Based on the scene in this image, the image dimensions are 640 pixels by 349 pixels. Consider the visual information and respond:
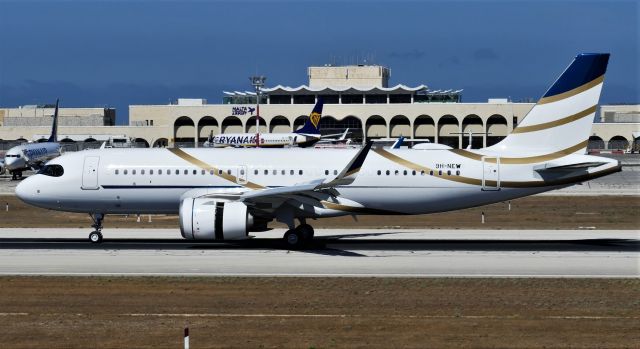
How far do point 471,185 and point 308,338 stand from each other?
1814 centimetres

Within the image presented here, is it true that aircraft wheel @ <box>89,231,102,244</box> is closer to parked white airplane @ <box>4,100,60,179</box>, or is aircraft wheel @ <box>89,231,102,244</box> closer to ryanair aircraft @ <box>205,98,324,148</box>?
parked white airplane @ <box>4,100,60,179</box>

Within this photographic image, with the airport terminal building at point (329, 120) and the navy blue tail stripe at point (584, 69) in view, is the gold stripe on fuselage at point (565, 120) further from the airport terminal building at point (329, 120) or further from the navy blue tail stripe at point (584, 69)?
the airport terminal building at point (329, 120)

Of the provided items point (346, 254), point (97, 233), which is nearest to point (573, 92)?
point (346, 254)

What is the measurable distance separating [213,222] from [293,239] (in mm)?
3620

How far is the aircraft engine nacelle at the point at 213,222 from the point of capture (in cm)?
3391

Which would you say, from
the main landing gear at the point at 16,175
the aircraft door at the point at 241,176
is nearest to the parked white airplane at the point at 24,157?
the main landing gear at the point at 16,175

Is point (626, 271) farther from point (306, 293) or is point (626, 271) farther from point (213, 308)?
point (213, 308)

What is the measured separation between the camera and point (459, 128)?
154 metres

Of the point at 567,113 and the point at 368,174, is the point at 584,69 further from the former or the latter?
the point at 368,174

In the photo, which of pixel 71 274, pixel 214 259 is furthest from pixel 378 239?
pixel 71 274

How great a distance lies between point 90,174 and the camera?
3759 cm

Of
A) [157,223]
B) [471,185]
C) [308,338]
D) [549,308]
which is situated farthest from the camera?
[157,223]

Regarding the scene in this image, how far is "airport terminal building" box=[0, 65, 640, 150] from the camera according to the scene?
15350 centimetres

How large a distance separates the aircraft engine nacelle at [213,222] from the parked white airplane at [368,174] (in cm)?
164
